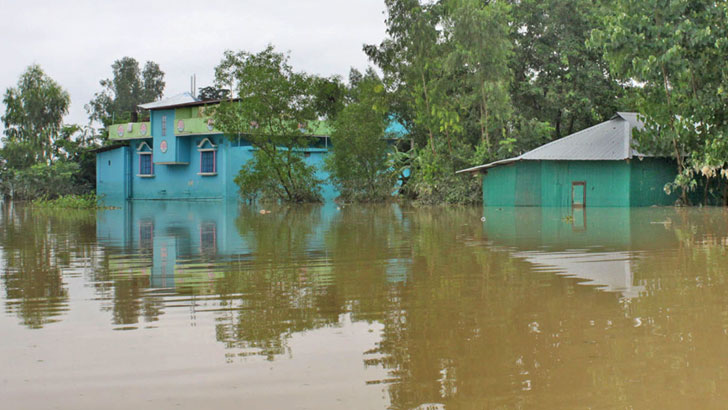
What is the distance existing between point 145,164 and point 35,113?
1108cm

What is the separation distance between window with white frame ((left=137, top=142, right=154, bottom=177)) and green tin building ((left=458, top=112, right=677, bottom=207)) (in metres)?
27.8

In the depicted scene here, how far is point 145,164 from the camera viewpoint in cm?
5359

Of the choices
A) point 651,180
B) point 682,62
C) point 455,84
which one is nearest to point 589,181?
point 651,180

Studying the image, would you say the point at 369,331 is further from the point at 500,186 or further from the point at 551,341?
the point at 500,186

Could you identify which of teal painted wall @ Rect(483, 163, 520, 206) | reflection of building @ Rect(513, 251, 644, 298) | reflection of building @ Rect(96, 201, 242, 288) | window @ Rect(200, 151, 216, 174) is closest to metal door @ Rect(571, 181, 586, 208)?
teal painted wall @ Rect(483, 163, 520, 206)

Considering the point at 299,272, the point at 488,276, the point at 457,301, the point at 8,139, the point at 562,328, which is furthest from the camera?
the point at 8,139

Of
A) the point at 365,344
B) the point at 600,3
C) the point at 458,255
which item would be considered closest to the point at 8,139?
the point at 600,3

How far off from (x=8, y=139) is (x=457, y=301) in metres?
60.0

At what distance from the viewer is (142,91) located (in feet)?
236

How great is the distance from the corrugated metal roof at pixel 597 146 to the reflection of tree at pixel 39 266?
23.0 metres

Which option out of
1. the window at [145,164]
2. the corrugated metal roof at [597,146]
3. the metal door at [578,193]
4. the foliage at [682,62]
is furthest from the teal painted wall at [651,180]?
the window at [145,164]

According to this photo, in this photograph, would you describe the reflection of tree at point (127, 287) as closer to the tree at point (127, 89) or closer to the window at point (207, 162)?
the window at point (207, 162)

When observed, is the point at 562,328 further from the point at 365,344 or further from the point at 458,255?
the point at 458,255

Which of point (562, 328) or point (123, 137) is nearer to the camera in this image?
point (562, 328)
